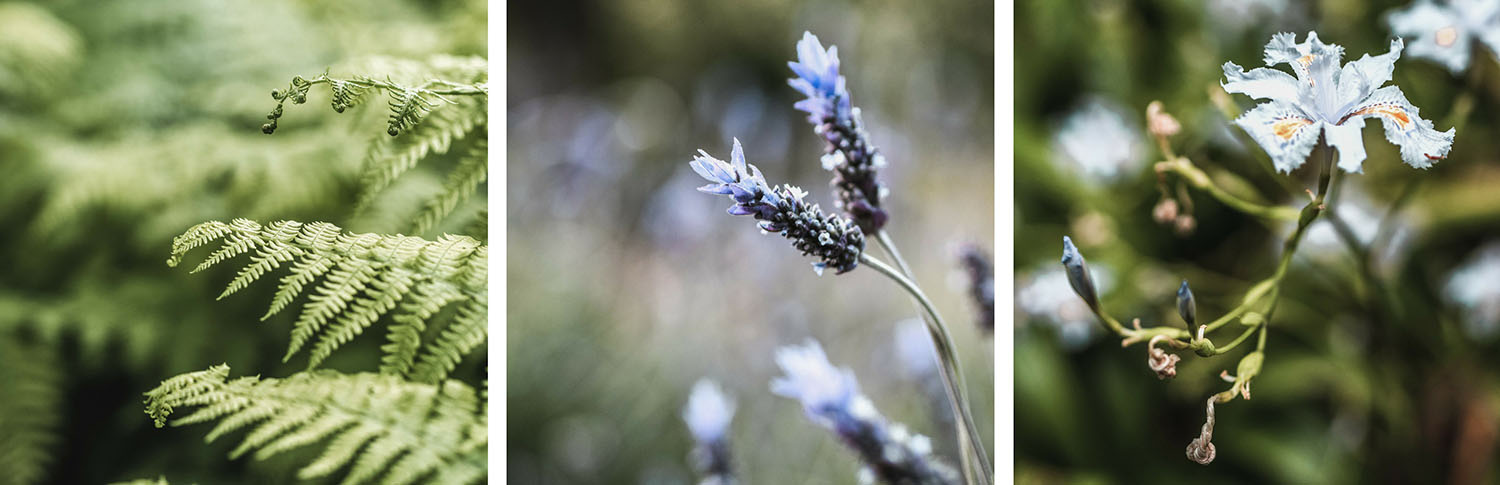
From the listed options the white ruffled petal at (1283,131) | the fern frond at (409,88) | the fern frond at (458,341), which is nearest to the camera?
the white ruffled petal at (1283,131)

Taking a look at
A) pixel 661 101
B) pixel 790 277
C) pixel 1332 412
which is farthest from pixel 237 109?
pixel 1332 412

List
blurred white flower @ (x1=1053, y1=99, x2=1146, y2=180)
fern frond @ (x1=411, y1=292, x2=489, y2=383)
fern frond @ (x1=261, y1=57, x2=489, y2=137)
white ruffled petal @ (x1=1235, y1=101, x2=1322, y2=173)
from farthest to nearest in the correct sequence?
blurred white flower @ (x1=1053, y1=99, x2=1146, y2=180), fern frond @ (x1=411, y1=292, x2=489, y2=383), fern frond @ (x1=261, y1=57, x2=489, y2=137), white ruffled petal @ (x1=1235, y1=101, x2=1322, y2=173)

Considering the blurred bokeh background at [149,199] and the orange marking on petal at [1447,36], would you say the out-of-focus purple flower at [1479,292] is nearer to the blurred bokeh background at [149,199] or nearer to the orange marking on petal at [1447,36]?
the orange marking on petal at [1447,36]

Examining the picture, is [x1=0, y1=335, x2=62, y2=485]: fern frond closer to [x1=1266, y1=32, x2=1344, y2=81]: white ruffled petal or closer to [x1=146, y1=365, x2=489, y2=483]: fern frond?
[x1=146, y1=365, x2=489, y2=483]: fern frond

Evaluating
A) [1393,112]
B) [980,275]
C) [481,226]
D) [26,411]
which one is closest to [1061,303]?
[980,275]

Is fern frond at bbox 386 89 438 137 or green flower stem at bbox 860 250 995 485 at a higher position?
fern frond at bbox 386 89 438 137

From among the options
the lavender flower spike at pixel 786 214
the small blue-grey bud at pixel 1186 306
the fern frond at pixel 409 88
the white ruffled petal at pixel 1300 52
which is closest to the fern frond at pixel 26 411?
the fern frond at pixel 409 88

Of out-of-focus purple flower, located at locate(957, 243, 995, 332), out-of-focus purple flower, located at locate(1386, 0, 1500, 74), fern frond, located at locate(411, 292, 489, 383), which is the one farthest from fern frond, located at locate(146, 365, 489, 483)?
out-of-focus purple flower, located at locate(1386, 0, 1500, 74)
